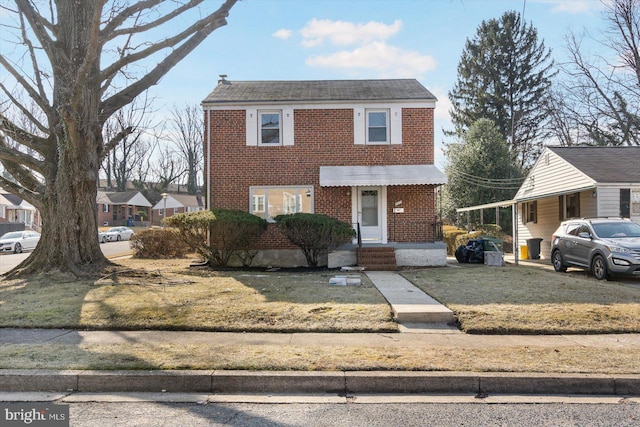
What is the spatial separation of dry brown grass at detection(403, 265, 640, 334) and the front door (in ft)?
11.1

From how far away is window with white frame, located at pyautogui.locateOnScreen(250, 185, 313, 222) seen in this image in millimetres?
14898

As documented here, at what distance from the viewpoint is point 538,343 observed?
229 inches

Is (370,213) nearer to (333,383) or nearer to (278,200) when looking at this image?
(278,200)

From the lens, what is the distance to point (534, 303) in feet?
26.0

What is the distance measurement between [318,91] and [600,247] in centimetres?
1032

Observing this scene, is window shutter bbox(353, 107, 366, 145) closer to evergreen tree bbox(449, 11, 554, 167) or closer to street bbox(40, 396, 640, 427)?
street bbox(40, 396, 640, 427)

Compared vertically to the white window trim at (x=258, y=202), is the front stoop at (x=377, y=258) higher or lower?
lower

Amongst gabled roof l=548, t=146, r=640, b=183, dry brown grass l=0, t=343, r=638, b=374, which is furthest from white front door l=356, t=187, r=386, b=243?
dry brown grass l=0, t=343, r=638, b=374

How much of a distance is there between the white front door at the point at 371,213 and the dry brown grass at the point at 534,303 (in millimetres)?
3370

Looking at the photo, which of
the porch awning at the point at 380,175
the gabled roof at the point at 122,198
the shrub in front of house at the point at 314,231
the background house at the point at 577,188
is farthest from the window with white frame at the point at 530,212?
the gabled roof at the point at 122,198

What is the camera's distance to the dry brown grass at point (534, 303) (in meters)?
6.50

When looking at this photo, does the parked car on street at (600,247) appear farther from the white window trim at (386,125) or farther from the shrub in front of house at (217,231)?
the shrub in front of house at (217,231)

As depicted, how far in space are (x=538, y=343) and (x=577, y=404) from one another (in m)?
1.68

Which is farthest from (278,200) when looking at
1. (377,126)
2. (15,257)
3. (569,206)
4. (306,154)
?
(15,257)
